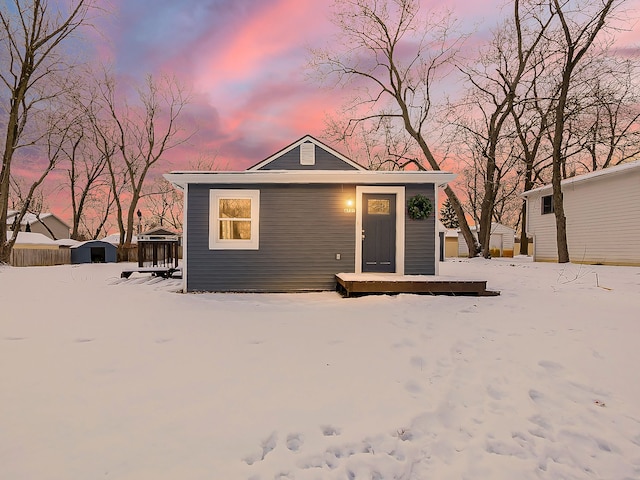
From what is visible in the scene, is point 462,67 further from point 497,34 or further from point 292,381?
point 292,381

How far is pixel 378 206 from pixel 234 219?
367 centimetres

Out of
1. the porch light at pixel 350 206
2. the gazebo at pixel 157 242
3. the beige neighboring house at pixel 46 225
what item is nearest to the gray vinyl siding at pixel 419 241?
the porch light at pixel 350 206

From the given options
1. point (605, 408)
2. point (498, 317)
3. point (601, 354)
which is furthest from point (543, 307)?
point (605, 408)

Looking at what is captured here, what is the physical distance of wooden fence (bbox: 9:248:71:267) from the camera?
18.6 meters

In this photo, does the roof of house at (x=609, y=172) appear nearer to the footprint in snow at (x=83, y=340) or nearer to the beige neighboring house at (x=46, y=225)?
the footprint in snow at (x=83, y=340)

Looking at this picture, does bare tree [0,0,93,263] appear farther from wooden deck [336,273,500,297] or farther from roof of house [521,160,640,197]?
roof of house [521,160,640,197]

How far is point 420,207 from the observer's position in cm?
770

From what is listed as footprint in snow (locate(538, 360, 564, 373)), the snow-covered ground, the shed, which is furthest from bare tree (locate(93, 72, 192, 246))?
footprint in snow (locate(538, 360, 564, 373))

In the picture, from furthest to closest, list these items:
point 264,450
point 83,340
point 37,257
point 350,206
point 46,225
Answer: point 46,225 → point 37,257 → point 350,206 → point 83,340 → point 264,450

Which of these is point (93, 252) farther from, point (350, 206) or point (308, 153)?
point (350, 206)

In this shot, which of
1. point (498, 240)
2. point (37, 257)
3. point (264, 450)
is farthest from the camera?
point (498, 240)

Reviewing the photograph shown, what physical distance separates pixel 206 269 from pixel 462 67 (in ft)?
57.7

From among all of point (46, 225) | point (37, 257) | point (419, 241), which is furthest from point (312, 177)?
point (46, 225)

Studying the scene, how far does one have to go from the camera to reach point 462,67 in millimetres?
17266
